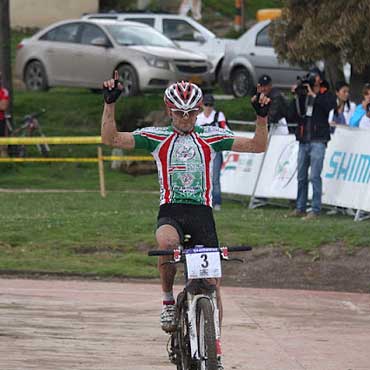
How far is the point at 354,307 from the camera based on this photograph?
11.9 m

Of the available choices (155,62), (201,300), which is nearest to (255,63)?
(155,62)

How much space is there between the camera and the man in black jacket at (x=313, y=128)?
1706 centimetres

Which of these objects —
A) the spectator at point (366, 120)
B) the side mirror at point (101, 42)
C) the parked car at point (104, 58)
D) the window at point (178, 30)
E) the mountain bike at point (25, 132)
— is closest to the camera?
the spectator at point (366, 120)

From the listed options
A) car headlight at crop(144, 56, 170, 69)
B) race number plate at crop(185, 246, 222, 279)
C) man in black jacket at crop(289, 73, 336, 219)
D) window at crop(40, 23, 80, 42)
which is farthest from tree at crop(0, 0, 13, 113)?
race number plate at crop(185, 246, 222, 279)

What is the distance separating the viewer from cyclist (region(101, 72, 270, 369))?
27.6ft

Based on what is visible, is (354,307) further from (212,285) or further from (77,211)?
(77,211)

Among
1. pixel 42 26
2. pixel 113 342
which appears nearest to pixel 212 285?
pixel 113 342

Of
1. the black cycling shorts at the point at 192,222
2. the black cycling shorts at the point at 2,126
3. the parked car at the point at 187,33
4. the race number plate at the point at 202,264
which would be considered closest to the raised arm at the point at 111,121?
the black cycling shorts at the point at 192,222

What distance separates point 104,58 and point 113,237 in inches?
507

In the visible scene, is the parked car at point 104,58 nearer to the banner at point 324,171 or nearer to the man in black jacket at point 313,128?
Result: the banner at point 324,171

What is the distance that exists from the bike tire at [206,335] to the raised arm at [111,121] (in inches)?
49.1

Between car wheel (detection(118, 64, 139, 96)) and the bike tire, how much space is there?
748 inches

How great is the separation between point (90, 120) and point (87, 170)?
2.37m

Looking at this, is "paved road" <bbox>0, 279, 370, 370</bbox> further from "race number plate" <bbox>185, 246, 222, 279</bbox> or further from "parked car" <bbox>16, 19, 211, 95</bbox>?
"parked car" <bbox>16, 19, 211, 95</bbox>
